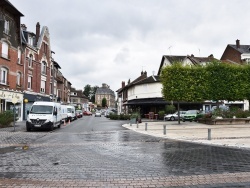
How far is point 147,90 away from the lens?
52250 mm

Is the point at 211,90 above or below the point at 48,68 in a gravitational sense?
below

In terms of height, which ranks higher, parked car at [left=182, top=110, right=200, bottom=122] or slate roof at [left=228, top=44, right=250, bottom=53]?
slate roof at [left=228, top=44, right=250, bottom=53]

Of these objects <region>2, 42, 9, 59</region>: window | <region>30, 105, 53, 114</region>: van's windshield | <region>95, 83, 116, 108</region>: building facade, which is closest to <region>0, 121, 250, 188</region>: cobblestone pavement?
<region>30, 105, 53, 114</region>: van's windshield

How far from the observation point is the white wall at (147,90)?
50.8 metres

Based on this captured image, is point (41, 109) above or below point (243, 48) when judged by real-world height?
below

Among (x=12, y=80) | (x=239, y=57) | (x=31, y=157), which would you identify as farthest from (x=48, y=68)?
(x=31, y=157)

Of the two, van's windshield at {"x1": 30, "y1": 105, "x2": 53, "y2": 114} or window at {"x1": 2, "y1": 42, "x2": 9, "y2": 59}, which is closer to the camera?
van's windshield at {"x1": 30, "y1": 105, "x2": 53, "y2": 114}

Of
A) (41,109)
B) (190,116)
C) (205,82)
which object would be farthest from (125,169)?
(190,116)

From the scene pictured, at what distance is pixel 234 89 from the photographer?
3144 centimetres

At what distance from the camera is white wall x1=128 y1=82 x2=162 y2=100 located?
5078cm

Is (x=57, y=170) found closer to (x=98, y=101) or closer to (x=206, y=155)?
(x=206, y=155)

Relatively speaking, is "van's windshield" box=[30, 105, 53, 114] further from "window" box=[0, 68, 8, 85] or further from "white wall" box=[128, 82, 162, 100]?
"white wall" box=[128, 82, 162, 100]

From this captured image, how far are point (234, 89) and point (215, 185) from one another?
27.1 meters

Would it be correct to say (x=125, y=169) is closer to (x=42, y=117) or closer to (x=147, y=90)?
(x=42, y=117)
